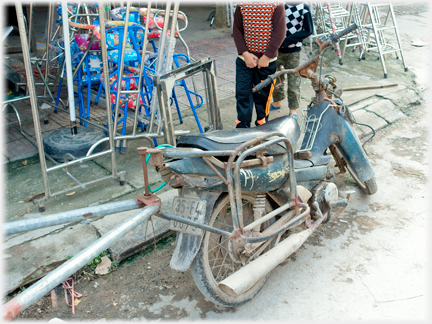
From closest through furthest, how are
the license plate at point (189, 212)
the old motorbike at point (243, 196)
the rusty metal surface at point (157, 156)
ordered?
the rusty metal surface at point (157, 156) → the old motorbike at point (243, 196) → the license plate at point (189, 212)

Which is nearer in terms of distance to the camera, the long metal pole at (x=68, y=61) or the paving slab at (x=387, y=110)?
the long metal pole at (x=68, y=61)

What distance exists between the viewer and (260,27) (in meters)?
3.63

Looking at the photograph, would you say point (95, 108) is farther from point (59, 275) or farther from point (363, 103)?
point (59, 275)

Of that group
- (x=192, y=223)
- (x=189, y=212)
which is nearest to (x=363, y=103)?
(x=189, y=212)

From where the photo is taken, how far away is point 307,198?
2.56m

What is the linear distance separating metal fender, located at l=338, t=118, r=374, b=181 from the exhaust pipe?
1120 millimetres

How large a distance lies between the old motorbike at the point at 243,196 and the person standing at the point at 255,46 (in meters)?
0.90

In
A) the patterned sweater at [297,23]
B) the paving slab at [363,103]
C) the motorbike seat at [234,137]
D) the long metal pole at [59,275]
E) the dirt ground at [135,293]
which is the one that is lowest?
the dirt ground at [135,293]

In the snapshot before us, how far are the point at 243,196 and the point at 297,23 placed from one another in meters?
2.59

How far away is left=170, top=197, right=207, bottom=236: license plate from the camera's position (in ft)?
6.77

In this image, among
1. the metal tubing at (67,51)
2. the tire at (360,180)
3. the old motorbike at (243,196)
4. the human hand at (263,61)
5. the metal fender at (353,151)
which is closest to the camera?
the old motorbike at (243,196)

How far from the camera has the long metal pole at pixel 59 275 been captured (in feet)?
4.25

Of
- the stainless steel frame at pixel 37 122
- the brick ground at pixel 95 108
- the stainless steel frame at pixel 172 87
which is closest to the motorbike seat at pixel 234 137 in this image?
the stainless steel frame at pixel 172 87

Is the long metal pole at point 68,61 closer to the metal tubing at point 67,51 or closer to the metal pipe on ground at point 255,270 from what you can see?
the metal tubing at point 67,51
